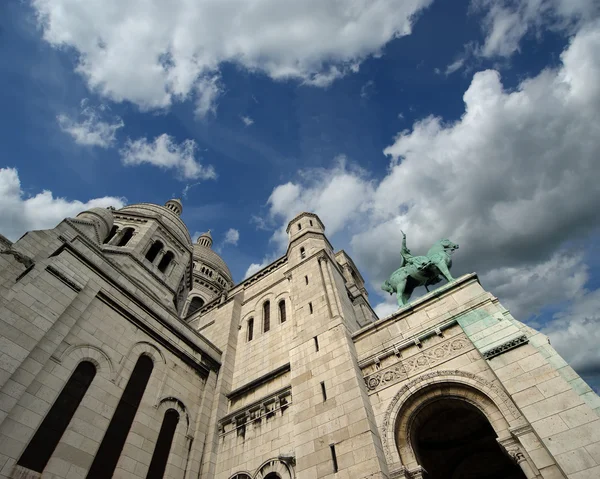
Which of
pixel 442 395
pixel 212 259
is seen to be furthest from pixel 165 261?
pixel 442 395

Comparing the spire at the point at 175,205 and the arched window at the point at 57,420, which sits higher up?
the spire at the point at 175,205

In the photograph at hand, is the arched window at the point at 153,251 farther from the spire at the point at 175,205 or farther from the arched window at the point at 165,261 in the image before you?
the spire at the point at 175,205

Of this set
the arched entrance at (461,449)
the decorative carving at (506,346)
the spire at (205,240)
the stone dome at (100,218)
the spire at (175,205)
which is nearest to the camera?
the decorative carving at (506,346)

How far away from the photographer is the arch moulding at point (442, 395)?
964cm

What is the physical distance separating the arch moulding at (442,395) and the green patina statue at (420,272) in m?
4.07

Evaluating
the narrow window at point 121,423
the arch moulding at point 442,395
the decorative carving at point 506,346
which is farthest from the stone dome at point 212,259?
the decorative carving at point 506,346

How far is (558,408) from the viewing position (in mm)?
8414

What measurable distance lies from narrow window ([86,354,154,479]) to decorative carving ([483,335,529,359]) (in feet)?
39.6

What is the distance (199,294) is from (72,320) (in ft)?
84.8

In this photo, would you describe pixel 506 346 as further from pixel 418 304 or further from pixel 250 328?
pixel 250 328

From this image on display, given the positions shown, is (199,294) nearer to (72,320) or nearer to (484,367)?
(72,320)

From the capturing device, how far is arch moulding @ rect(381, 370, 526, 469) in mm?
9641

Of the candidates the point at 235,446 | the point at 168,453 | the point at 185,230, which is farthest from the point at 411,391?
the point at 185,230

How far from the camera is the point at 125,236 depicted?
992 inches
